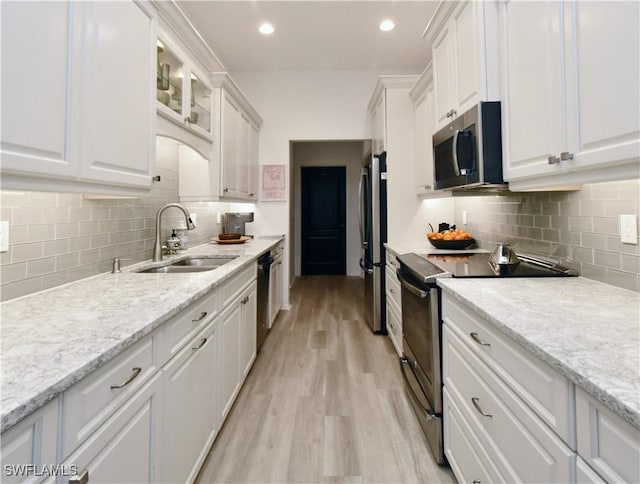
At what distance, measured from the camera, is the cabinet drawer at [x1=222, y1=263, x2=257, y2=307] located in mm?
1888

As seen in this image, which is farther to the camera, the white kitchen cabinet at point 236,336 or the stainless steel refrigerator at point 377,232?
the stainless steel refrigerator at point 377,232

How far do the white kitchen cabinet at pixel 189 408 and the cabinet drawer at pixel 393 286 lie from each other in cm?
156

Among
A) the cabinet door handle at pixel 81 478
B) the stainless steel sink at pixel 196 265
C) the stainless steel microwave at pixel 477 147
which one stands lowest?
the cabinet door handle at pixel 81 478

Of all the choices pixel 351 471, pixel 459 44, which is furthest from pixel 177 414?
pixel 459 44

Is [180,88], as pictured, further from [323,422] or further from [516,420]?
[516,420]

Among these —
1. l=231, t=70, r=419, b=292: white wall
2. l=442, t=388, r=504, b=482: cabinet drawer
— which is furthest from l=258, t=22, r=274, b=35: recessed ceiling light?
l=442, t=388, r=504, b=482: cabinet drawer

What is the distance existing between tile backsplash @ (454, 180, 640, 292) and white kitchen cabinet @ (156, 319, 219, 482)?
6.04 feet

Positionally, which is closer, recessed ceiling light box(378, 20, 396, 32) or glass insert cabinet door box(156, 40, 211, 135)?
glass insert cabinet door box(156, 40, 211, 135)

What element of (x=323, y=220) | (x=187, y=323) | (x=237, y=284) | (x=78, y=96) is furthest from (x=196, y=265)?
(x=323, y=220)

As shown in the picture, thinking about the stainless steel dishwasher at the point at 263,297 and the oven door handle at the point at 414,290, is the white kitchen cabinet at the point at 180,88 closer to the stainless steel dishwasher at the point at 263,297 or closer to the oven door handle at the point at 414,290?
the stainless steel dishwasher at the point at 263,297

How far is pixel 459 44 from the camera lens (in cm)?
196

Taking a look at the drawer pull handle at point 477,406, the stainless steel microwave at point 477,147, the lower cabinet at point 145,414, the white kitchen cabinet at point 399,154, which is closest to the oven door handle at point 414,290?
the drawer pull handle at point 477,406

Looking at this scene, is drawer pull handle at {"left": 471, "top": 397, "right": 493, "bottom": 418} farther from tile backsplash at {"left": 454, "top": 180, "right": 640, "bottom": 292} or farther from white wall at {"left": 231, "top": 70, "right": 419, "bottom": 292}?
white wall at {"left": 231, "top": 70, "right": 419, "bottom": 292}

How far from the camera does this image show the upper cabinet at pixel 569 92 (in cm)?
97
